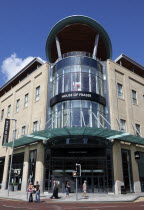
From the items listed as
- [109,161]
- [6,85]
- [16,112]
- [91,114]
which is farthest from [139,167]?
[6,85]

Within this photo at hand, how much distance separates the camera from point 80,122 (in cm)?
2566

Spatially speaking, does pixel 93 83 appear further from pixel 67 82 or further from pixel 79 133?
pixel 79 133

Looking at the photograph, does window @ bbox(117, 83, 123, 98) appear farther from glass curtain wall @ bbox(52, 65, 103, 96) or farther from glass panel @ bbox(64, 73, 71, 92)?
glass panel @ bbox(64, 73, 71, 92)

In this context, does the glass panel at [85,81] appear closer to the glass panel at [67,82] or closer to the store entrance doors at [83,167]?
the glass panel at [67,82]

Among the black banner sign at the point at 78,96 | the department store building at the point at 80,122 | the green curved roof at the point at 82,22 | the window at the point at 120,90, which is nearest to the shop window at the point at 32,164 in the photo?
the department store building at the point at 80,122

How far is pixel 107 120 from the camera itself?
1101 inches

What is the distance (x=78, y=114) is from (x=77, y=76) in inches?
221

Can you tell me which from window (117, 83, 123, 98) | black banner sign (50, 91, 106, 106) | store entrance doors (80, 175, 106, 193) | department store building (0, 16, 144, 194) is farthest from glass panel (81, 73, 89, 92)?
store entrance doors (80, 175, 106, 193)

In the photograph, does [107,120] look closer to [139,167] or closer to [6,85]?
[139,167]

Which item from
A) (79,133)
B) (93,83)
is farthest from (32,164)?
(93,83)

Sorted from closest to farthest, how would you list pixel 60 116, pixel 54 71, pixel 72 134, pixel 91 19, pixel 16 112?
pixel 72 134
pixel 60 116
pixel 54 71
pixel 91 19
pixel 16 112

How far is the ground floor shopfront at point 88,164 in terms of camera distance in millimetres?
25109

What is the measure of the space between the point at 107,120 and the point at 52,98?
8101 mm

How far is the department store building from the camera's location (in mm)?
25375
